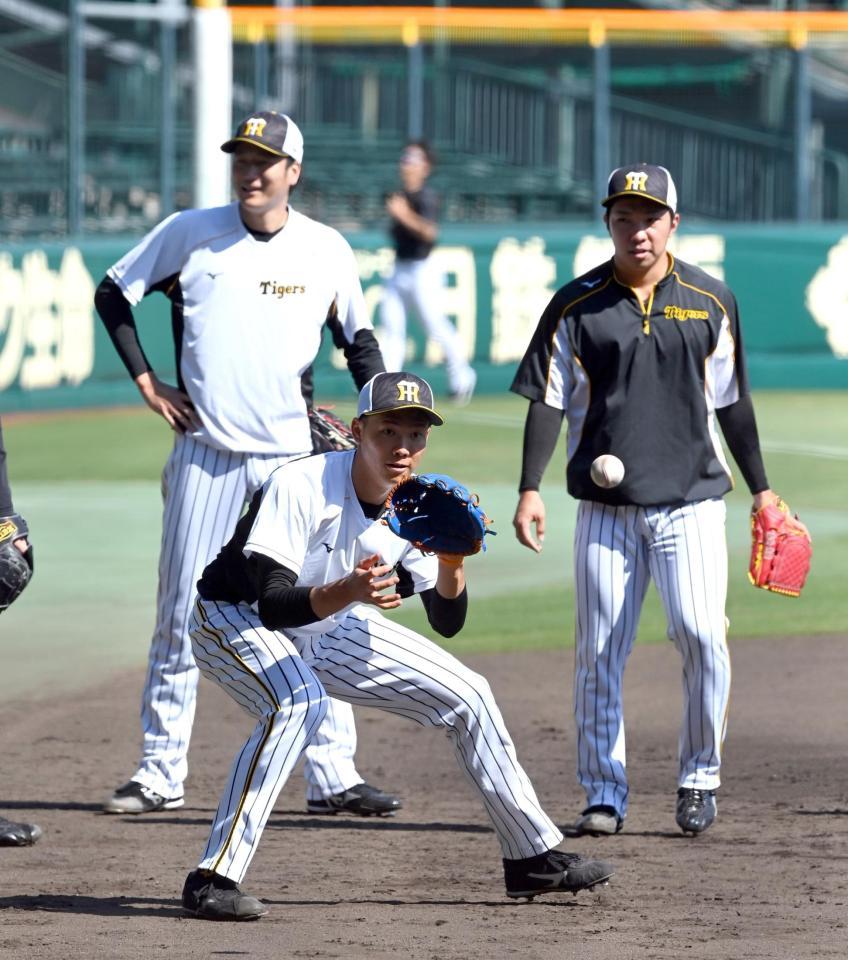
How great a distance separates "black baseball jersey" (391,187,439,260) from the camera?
50.4ft

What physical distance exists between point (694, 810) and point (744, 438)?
1.16 metres

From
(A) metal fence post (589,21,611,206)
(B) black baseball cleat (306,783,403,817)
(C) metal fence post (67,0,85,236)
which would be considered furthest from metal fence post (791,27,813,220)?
(B) black baseball cleat (306,783,403,817)

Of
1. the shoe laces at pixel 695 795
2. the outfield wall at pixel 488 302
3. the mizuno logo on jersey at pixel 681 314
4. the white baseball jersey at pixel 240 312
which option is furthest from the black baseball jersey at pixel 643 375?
the outfield wall at pixel 488 302

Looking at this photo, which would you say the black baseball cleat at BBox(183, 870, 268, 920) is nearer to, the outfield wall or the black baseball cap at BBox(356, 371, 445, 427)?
the black baseball cap at BBox(356, 371, 445, 427)

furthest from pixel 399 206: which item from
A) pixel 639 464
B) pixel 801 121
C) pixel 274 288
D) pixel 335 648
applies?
pixel 335 648

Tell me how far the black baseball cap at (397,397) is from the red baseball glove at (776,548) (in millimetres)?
1639

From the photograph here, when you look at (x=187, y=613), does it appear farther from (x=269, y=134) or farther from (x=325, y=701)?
(x=269, y=134)

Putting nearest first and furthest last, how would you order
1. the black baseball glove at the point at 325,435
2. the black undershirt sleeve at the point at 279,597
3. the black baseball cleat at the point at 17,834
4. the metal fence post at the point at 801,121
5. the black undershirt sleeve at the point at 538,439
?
1. the black undershirt sleeve at the point at 279,597
2. the black baseball cleat at the point at 17,834
3. the black undershirt sleeve at the point at 538,439
4. the black baseball glove at the point at 325,435
5. the metal fence post at the point at 801,121

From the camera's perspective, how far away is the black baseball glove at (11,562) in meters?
5.17

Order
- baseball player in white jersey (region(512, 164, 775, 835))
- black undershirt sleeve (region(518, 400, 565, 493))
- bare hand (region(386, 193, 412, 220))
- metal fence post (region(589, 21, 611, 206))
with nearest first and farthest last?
baseball player in white jersey (region(512, 164, 775, 835)) → black undershirt sleeve (region(518, 400, 565, 493)) → bare hand (region(386, 193, 412, 220)) → metal fence post (region(589, 21, 611, 206))

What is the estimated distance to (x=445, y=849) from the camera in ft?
17.7

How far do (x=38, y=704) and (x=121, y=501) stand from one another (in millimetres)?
4759

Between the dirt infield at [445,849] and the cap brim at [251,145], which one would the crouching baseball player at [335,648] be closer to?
the dirt infield at [445,849]

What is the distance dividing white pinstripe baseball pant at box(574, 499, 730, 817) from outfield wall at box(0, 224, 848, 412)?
1026cm
